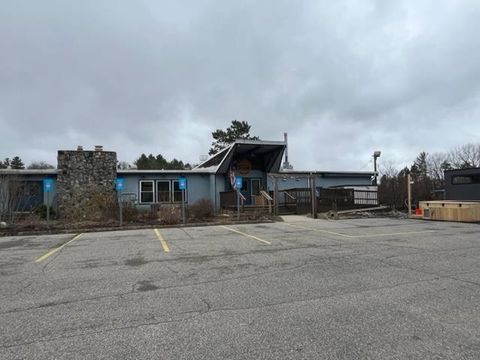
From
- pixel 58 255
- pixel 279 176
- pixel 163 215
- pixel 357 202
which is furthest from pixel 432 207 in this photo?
pixel 58 255

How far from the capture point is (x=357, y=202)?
2500 cm

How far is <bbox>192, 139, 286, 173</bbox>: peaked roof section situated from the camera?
23.5 metres

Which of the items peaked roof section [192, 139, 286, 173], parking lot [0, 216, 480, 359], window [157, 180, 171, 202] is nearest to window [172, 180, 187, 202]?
window [157, 180, 171, 202]

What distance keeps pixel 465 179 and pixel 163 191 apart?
2005 cm

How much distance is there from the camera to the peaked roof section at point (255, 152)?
23.5m

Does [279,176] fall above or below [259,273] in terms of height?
above

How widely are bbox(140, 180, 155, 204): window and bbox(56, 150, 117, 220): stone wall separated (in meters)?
2.20

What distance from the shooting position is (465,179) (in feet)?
80.2

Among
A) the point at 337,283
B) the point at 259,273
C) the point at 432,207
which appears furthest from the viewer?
the point at 432,207

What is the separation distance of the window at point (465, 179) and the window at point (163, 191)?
1928cm

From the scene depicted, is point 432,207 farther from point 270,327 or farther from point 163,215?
point 270,327

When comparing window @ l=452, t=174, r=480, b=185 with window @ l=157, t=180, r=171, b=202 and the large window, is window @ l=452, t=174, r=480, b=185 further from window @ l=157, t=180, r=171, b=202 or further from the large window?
window @ l=157, t=180, r=171, b=202

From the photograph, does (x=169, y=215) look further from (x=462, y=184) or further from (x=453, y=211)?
(x=462, y=184)

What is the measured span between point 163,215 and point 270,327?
14387 millimetres
